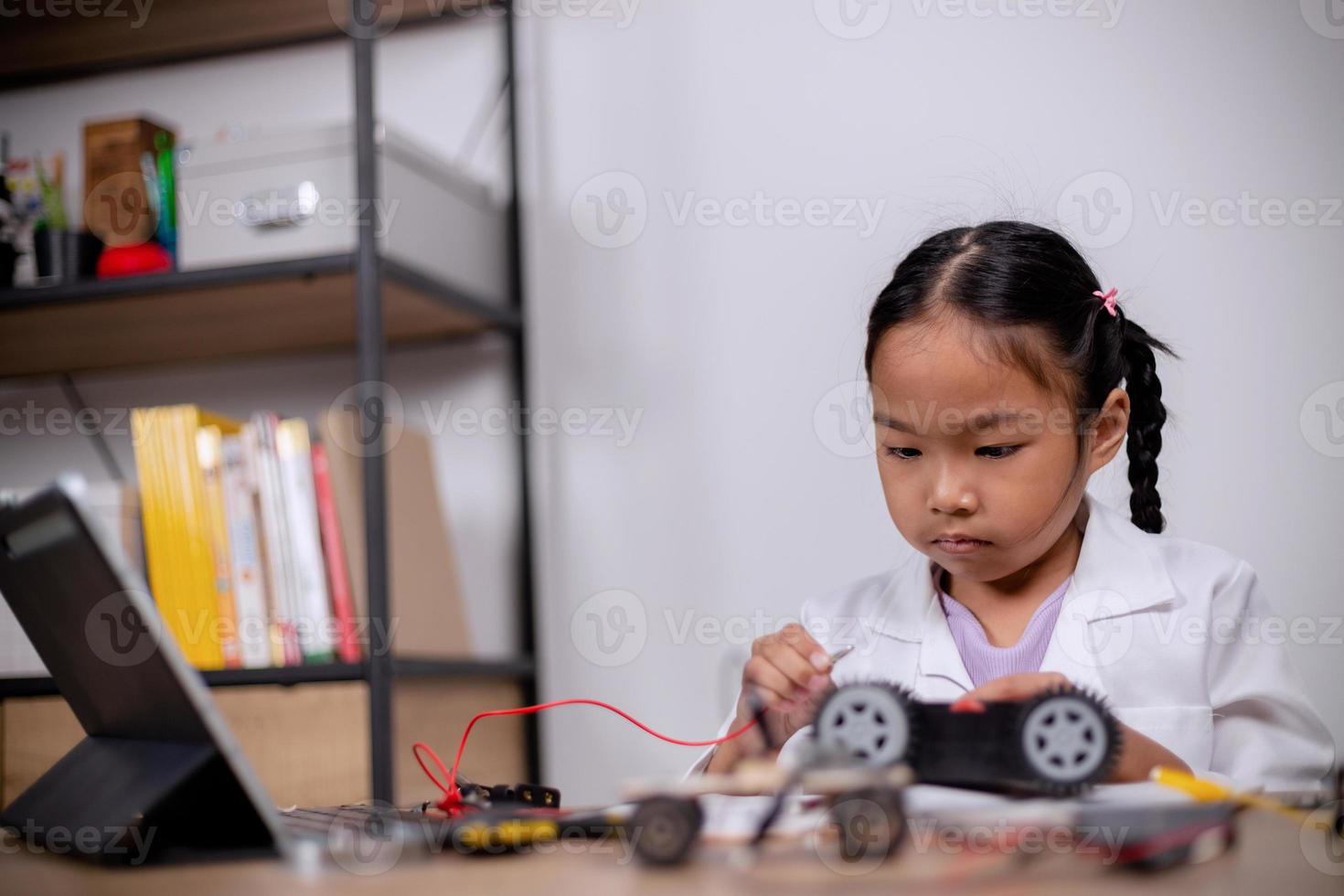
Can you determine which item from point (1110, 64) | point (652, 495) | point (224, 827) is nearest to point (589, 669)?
point (652, 495)

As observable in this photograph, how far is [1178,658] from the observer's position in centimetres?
114

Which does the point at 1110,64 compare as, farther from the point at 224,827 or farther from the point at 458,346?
the point at 224,827

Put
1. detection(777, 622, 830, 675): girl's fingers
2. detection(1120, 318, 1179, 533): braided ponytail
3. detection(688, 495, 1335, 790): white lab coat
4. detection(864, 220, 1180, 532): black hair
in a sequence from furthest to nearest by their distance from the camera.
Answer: detection(1120, 318, 1179, 533): braided ponytail < detection(864, 220, 1180, 532): black hair < detection(688, 495, 1335, 790): white lab coat < detection(777, 622, 830, 675): girl's fingers

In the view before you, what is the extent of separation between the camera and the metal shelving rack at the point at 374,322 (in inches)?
59.7

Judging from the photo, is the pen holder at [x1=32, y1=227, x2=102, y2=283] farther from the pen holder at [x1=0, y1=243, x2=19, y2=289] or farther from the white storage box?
the white storage box

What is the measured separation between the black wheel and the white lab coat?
557 millimetres

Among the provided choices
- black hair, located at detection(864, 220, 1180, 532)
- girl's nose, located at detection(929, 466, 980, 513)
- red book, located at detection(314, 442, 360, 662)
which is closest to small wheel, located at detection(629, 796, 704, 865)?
girl's nose, located at detection(929, 466, 980, 513)

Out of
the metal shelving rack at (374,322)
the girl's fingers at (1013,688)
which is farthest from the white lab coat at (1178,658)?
the metal shelving rack at (374,322)

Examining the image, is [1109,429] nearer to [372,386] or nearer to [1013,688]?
[1013,688]

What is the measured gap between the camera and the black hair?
1194 millimetres

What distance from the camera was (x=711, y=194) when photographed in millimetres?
1827

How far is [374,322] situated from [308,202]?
196mm

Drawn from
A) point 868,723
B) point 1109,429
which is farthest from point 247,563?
point 868,723

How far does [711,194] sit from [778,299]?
18 centimetres
